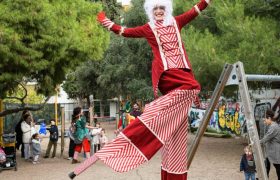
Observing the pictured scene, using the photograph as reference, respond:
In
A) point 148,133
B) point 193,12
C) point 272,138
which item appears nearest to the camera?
point 148,133

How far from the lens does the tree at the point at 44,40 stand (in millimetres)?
9984

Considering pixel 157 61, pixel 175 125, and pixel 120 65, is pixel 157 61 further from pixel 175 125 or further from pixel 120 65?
pixel 120 65

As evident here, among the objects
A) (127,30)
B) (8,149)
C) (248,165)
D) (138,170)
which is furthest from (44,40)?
(127,30)

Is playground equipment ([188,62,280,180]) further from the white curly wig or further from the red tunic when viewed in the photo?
the white curly wig

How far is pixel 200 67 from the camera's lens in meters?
12.5

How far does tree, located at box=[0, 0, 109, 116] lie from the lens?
998cm

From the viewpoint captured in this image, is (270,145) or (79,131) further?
(79,131)

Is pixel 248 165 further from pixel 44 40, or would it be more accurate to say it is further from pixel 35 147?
pixel 35 147

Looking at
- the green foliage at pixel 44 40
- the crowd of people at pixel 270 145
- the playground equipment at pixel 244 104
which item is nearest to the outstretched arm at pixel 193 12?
the playground equipment at pixel 244 104

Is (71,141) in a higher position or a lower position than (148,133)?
lower

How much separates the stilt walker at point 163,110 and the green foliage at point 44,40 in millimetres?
6191

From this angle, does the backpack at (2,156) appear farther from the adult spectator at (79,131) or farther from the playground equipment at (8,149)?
the adult spectator at (79,131)

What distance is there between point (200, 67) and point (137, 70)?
11.2 metres

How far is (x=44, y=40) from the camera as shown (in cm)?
1035
